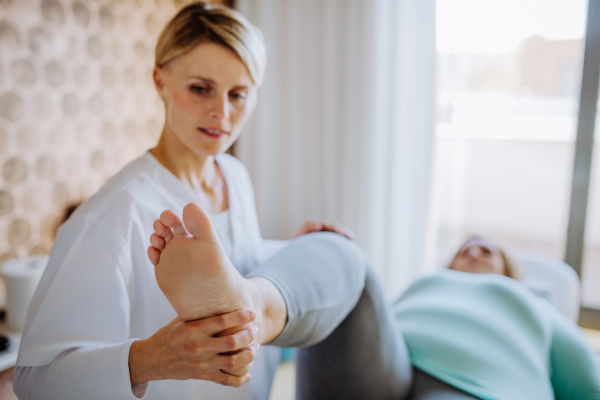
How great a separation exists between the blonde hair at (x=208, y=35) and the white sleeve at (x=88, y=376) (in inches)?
23.3

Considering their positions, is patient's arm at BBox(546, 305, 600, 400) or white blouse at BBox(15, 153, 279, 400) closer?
white blouse at BBox(15, 153, 279, 400)

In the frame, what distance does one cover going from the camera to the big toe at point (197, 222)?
60cm

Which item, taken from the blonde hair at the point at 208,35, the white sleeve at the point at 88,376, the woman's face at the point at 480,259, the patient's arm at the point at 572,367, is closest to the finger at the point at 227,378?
the white sleeve at the point at 88,376

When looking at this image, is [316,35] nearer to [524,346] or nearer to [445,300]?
[445,300]

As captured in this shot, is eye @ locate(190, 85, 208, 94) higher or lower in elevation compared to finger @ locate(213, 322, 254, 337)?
higher

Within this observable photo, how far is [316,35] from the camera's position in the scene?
96.5 inches

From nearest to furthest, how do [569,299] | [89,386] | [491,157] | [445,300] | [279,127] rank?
[89,386] → [445,300] → [569,299] → [279,127] → [491,157]

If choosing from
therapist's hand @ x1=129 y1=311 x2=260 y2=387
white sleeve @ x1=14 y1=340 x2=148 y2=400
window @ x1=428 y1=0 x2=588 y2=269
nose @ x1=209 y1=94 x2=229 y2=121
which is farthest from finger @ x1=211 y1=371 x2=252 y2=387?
window @ x1=428 y1=0 x2=588 y2=269

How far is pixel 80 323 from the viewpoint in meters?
0.71

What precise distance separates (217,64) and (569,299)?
1.69 metres

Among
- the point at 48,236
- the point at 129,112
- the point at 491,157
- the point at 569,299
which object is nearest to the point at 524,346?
the point at 569,299

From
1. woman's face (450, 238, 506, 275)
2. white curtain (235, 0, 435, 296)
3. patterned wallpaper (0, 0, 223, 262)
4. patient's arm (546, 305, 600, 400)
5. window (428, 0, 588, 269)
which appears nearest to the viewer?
patient's arm (546, 305, 600, 400)

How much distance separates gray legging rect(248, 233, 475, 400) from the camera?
0.90m

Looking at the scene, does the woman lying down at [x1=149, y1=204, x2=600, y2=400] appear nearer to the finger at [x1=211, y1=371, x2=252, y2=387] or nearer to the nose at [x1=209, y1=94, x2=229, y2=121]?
the finger at [x1=211, y1=371, x2=252, y2=387]
